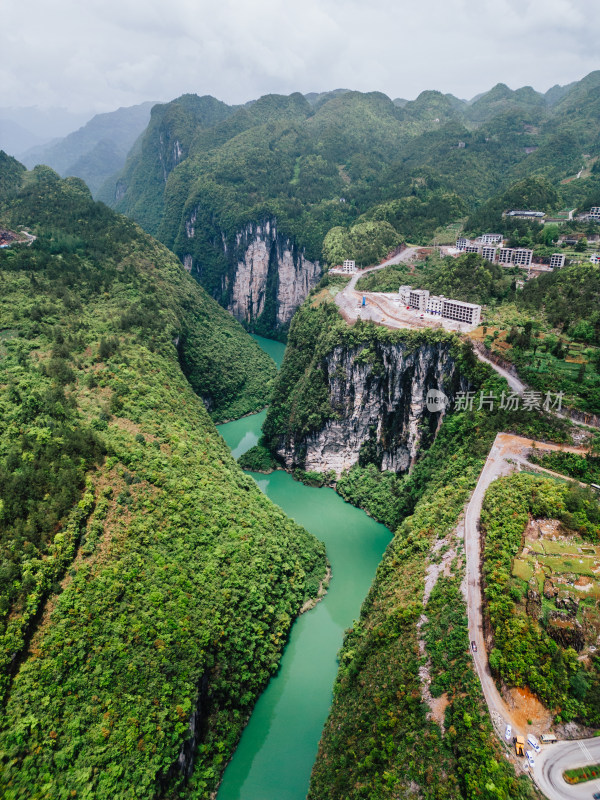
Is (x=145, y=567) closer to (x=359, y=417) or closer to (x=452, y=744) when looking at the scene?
(x=452, y=744)

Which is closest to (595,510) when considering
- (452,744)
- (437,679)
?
(437,679)

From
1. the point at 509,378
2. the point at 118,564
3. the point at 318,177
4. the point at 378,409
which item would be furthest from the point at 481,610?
the point at 318,177

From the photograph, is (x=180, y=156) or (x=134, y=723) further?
(x=180, y=156)

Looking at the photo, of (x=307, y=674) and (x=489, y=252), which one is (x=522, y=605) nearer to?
(x=307, y=674)

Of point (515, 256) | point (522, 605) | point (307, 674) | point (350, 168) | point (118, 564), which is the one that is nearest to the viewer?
Answer: point (522, 605)

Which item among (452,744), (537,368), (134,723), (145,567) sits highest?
(537,368)

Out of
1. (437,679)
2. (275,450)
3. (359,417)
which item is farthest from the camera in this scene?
(275,450)

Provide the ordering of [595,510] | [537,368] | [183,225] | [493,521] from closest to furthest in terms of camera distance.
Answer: [595,510] → [493,521] → [537,368] → [183,225]
